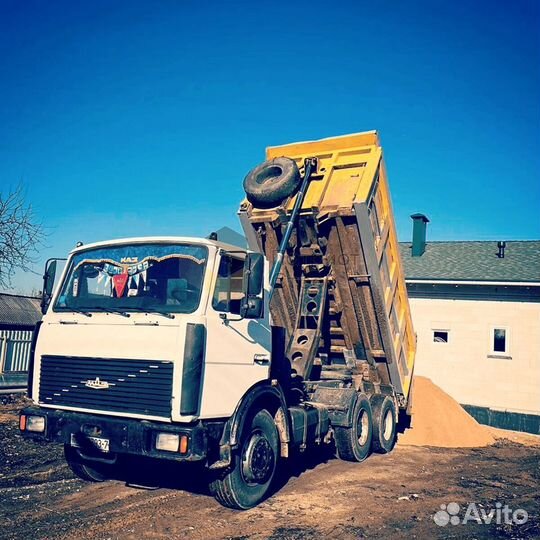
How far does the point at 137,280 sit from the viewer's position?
228 inches

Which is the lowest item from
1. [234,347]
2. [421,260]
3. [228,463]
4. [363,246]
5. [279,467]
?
[279,467]

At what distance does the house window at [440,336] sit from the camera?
15.9m

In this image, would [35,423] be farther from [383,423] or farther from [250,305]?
[383,423]

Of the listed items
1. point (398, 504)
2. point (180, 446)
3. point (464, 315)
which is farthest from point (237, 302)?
point (464, 315)

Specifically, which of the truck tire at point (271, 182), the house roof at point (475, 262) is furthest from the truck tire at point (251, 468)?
the house roof at point (475, 262)

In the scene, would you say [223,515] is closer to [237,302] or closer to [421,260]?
[237,302]

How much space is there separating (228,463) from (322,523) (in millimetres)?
1197

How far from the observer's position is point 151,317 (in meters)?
5.29

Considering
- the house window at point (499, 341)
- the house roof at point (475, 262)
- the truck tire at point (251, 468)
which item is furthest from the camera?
the house roof at point (475, 262)

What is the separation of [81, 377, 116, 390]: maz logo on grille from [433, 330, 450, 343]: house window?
12680mm

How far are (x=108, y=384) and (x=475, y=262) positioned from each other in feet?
47.6

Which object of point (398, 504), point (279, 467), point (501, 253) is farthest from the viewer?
point (501, 253)

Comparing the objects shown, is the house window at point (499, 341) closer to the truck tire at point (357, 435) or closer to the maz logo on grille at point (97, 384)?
the truck tire at point (357, 435)

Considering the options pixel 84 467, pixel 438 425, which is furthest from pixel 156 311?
pixel 438 425
